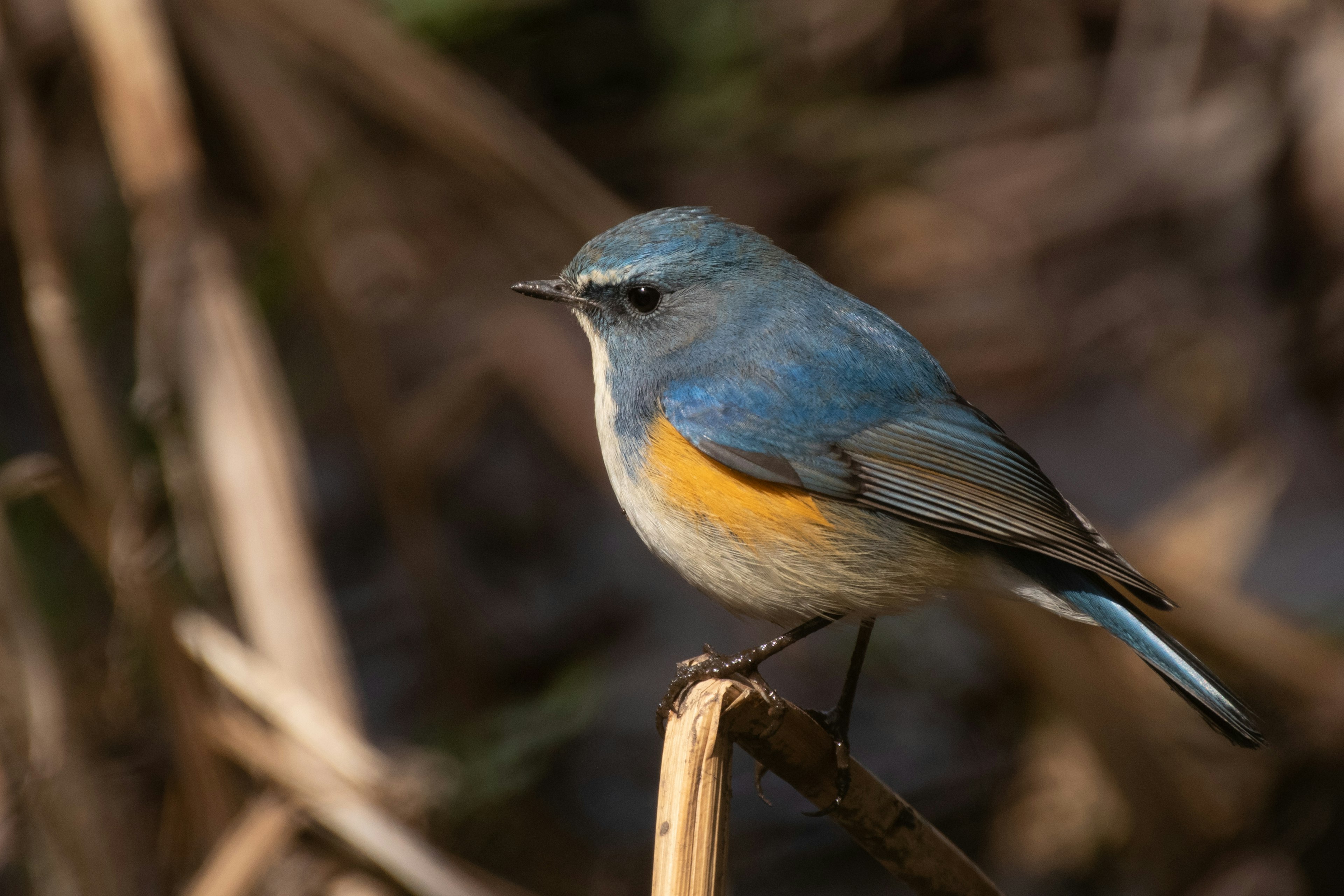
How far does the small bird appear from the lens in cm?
239

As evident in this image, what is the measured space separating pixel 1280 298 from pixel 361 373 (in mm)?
3722

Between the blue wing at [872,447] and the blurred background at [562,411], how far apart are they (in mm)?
1267

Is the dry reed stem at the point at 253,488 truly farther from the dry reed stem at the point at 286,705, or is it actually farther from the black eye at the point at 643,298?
the black eye at the point at 643,298

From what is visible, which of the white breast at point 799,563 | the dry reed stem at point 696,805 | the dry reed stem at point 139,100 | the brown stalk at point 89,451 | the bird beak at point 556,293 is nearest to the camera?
the dry reed stem at point 696,805

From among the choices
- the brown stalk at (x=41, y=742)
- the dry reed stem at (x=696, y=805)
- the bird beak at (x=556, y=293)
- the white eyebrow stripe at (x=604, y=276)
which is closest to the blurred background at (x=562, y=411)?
the brown stalk at (x=41, y=742)

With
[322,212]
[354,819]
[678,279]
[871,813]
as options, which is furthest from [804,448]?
[322,212]

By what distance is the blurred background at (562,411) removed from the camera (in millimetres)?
3191

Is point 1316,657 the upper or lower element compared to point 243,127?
lower

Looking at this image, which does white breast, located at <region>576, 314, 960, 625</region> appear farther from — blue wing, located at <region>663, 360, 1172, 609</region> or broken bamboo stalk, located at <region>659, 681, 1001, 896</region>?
broken bamboo stalk, located at <region>659, 681, 1001, 896</region>

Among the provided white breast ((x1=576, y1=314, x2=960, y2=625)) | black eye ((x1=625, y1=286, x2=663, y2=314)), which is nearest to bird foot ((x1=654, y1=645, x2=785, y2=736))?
white breast ((x1=576, y1=314, x2=960, y2=625))

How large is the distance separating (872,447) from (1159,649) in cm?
63

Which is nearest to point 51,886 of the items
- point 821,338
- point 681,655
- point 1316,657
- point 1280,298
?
point 821,338

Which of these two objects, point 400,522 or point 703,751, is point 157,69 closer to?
point 400,522

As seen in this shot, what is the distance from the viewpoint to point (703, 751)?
190 centimetres
